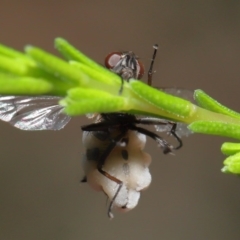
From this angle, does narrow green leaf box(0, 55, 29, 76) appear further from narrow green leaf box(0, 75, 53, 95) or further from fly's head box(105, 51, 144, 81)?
fly's head box(105, 51, 144, 81)

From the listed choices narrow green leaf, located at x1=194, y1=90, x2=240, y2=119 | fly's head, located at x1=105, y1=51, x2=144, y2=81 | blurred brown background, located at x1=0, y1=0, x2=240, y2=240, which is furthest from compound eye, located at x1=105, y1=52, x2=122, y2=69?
blurred brown background, located at x1=0, y1=0, x2=240, y2=240

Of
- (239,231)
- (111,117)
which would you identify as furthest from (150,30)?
(111,117)

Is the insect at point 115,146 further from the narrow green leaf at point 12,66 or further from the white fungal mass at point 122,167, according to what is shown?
the narrow green leaf at point 12,66

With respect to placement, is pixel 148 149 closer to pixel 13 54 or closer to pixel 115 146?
pixel 115 146

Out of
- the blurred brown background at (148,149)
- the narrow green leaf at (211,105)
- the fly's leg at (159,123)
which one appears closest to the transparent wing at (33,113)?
the fly's leg at (159,123)

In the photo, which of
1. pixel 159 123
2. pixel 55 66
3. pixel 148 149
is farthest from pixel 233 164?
pixel 148 149

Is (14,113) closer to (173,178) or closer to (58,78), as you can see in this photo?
(58,78)
